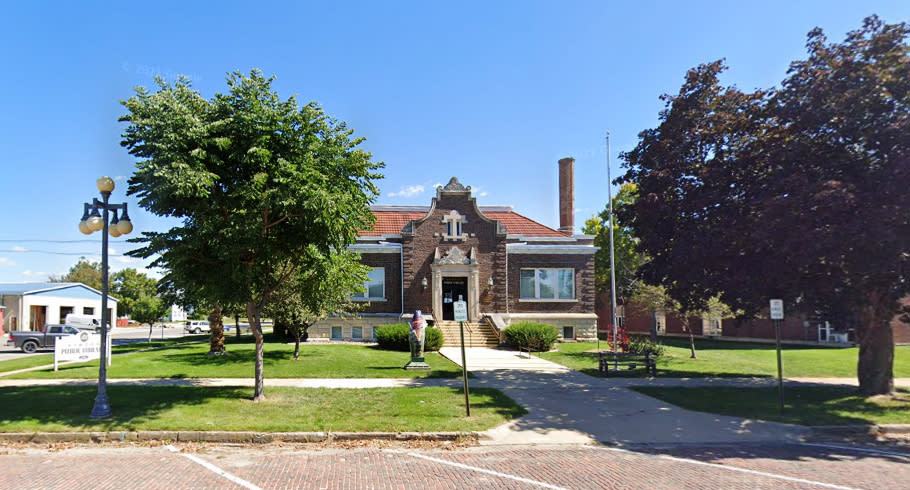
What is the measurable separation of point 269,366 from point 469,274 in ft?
43.0

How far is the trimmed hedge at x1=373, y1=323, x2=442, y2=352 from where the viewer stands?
23.5 meters

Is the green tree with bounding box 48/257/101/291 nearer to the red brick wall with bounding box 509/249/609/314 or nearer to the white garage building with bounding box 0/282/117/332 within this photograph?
the white garage building with bounding box 0/282/117/332

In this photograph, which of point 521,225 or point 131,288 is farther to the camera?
point 131,288

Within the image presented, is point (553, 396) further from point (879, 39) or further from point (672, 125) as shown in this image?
point (879, 39)

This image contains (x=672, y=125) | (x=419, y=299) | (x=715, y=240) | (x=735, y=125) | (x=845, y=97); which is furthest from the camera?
(x=419, y=299)

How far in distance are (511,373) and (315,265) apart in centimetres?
795

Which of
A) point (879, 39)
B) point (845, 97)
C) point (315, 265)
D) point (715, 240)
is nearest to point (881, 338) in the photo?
point (715, 240)

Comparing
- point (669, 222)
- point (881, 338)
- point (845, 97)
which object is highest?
point (845, 97)

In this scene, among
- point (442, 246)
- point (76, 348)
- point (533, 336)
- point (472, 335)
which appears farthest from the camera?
point (442, 246)

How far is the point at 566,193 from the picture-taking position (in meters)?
32.4

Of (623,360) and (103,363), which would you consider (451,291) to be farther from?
(103,363)

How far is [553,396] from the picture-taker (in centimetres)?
1348

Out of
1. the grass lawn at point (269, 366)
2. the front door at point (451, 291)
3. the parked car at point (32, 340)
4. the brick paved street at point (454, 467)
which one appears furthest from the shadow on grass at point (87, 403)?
the parked car at point (32, 340)

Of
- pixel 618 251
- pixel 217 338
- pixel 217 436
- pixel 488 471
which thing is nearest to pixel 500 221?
pixel 618 251
